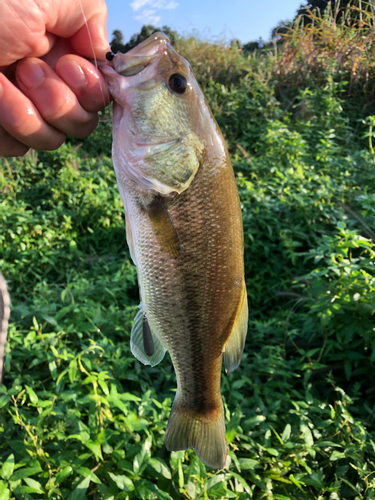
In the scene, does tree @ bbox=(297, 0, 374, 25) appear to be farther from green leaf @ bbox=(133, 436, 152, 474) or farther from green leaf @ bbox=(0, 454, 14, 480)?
green leaf @ bbox=(0, 454, 14, 480)

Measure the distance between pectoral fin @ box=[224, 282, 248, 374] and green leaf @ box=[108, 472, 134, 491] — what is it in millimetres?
877

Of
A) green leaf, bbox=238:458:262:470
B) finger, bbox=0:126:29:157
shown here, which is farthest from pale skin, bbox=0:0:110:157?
green leaf, bbox=238:458:262:470

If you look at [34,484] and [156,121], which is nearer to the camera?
[156,121]

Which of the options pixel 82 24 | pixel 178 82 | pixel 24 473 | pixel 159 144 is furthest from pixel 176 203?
pixel 24 473

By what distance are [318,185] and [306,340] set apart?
2.45 meters

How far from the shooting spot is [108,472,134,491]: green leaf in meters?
1.68

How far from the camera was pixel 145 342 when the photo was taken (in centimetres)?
131

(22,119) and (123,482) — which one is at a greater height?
(22,119)

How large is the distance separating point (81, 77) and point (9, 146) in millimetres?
510

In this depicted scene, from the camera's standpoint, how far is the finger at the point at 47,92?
4.58 ft

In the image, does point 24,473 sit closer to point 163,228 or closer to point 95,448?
point 95,448

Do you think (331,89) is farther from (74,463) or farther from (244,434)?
(74,463)

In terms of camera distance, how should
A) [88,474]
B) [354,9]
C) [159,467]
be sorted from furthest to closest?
[354,9]
[159,467]
[88,474]

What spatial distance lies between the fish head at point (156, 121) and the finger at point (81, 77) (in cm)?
21
